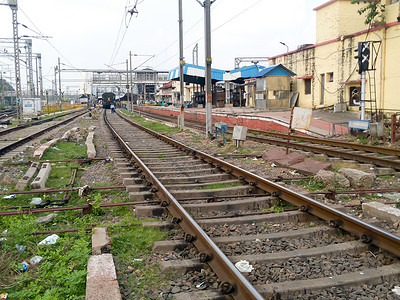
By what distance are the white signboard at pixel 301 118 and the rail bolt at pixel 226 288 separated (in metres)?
7.94

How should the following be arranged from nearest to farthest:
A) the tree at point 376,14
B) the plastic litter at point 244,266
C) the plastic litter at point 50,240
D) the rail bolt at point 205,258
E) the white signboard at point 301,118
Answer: the plastic litter at point 244,266 < the rail bolt at point 205,258 < the plastic litter at point 50,240 < the white signboard at point 301,118 < the tree at point 376,14

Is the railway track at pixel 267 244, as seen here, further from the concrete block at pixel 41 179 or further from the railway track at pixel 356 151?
the railway track at pixel 356 151

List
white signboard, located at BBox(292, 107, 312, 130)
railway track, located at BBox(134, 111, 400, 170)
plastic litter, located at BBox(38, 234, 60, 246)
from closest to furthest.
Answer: plastic litter, located at BBox(38, 234, 60, 246), railway track, located at BBox(134, 111, 400, 170), white signboard, located at BBox(292, 107, 312, 130)

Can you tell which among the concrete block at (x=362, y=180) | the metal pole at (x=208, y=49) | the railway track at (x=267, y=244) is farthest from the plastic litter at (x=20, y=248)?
the metal pole at (x=208, y=49)

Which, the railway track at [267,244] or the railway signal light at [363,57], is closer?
the railway track at [267,244]

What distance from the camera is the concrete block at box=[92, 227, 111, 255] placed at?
424 centimetres

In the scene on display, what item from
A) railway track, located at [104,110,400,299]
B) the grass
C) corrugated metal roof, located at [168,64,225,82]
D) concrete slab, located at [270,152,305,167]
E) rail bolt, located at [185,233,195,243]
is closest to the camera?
railway track, located at [104,110,400,299]

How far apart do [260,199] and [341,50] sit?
25213 millimetres

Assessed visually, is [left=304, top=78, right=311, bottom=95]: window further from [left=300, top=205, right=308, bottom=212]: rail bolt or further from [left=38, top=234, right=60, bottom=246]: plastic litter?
[left=38, top=234, right=60, bottom=246]: plastic litter

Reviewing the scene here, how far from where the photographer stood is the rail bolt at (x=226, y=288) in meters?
3.32

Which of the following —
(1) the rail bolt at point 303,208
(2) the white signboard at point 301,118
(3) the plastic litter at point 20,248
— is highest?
(2) the white signboard at point 301,118

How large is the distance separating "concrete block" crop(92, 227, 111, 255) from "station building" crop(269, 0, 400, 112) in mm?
20812

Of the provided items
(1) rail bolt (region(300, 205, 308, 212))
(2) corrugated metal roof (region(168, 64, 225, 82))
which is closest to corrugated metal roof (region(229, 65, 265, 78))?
(2) corrugated metal roof (region(168, 64, 225, 82))

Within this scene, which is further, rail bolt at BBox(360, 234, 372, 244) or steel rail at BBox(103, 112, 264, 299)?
rail bolt at BBox(360, 234, 372, 244)
